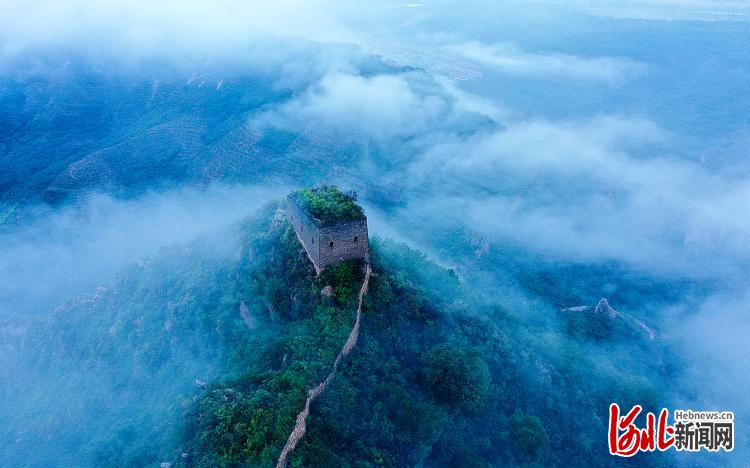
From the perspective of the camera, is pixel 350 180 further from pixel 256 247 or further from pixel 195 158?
pixel 256 247

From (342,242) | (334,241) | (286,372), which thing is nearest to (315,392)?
(286,372)

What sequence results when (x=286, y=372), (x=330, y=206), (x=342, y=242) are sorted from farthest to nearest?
(x=330, y=206) → (x=342, y=242) → (x=286, y=372)

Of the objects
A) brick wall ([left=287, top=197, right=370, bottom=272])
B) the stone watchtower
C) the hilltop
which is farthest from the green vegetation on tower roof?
the hilltop

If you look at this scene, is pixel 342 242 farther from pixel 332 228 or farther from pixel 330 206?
pixel 330 206

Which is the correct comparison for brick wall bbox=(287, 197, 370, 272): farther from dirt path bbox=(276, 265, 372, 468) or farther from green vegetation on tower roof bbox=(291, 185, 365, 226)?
dirt path bbox=(276, 265, 372, 468)

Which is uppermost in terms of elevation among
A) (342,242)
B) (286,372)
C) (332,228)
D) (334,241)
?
(332,228)

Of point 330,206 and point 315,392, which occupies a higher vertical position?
point 330,206

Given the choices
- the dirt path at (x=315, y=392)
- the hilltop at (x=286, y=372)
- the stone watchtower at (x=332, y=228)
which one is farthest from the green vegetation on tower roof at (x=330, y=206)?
the dirt path at (x=315, y=392)

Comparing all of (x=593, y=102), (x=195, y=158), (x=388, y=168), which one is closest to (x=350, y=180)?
(x=388, y=168)

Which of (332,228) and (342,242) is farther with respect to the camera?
(342,242)
